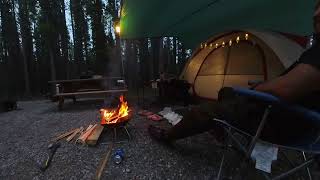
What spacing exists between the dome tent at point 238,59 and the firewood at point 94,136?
10.3ft

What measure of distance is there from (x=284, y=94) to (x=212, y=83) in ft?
15.1

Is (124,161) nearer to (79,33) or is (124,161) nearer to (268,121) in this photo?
(268,121)

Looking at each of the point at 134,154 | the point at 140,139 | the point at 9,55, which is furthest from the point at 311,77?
the point at 9,55

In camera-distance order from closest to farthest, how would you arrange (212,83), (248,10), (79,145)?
(79,145)
(248,10)
(212,83)

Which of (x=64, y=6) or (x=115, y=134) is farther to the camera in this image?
(x=64, y=6)

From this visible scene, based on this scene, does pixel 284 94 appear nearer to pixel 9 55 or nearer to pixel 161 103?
pixel 161 103

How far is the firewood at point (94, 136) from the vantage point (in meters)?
3.49

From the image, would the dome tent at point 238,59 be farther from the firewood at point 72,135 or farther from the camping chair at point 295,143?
the firewood at point 72,135

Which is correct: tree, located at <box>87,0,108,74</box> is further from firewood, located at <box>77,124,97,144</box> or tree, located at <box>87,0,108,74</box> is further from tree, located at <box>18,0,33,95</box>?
firewood, located at <box>77,124,97,144</box>

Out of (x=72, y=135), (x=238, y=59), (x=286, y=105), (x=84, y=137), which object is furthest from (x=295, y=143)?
(x=238, y=59)

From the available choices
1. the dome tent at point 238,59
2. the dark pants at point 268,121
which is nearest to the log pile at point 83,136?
the dark pants at point 268,121

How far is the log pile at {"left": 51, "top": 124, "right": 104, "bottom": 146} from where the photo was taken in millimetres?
3527

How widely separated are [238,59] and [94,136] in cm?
354

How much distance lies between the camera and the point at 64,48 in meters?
23.7
